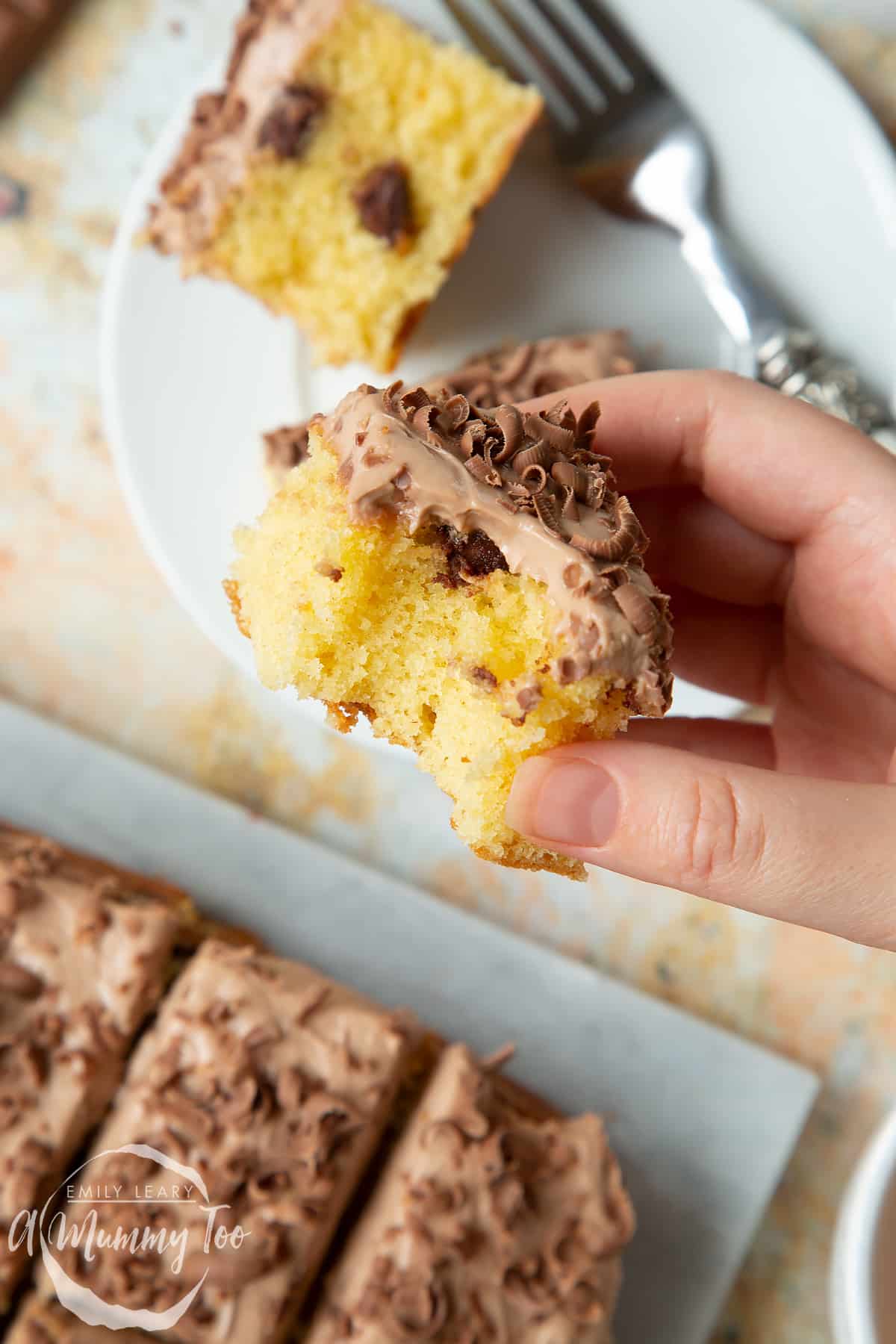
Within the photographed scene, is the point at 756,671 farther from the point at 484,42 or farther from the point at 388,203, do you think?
the point at 484,42

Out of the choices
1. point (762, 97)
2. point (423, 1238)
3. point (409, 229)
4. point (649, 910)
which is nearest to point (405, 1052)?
point (423, 1238)

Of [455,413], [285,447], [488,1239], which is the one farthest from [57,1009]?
[455,413]

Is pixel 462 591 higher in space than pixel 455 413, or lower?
lower

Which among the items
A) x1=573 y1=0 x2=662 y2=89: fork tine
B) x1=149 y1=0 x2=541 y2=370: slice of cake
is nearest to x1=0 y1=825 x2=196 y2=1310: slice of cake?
x1=149 y1=0 x2=541 y2=370: slice of cake

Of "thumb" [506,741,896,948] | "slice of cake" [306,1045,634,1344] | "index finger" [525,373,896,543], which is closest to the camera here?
"thumb" [506,741,896,948]

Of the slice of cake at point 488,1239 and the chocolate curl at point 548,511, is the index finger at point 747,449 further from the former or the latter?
the slice of cake at point 488,1239

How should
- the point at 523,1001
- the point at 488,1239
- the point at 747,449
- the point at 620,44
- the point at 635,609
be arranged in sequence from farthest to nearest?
1. the point at 523,1001
2. the point at 620,44
3. the point at 488,1239
4. the point at 747,449
5. the point at 635,609

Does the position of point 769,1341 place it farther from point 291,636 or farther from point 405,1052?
point 291,636

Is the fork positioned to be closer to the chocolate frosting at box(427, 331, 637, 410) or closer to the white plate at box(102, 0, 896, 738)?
the white plate at box(102, 0, 896, 738)
